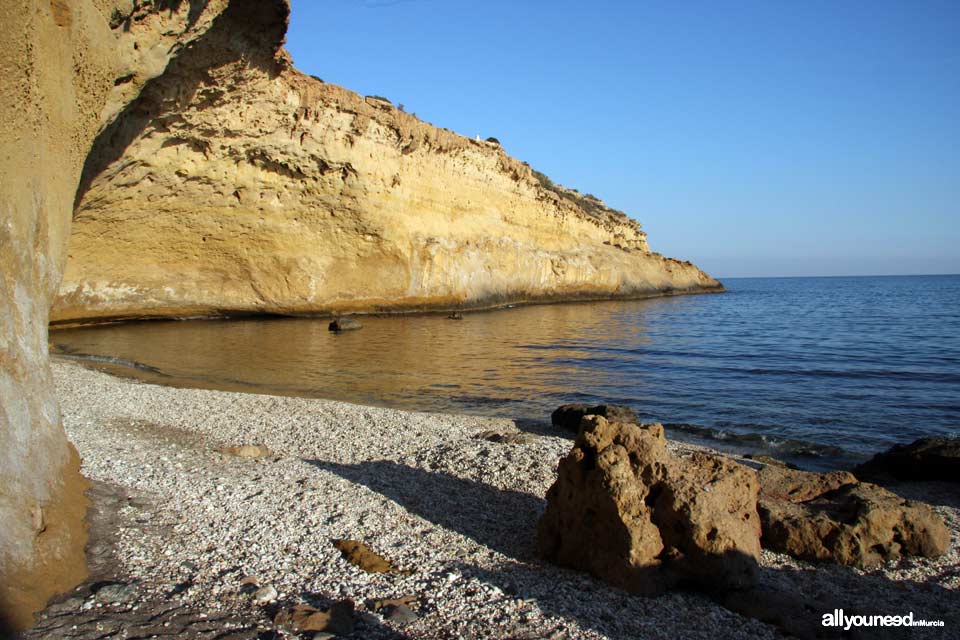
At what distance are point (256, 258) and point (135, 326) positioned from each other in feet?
16.3

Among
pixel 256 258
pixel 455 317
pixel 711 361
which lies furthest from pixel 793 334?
pixel 256 258

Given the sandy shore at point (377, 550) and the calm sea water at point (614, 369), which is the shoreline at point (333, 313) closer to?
the calm sea water at point (614, 369)

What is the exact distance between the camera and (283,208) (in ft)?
80.6

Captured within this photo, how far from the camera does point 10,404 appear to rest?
4070 millimetres

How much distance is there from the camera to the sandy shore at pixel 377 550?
11.9 feet

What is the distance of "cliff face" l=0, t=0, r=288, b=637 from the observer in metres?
3.73

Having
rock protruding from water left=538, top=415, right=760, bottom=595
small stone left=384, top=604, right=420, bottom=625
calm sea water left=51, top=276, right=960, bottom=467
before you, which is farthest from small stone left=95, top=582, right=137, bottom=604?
calm sea water left=51, top=276, right=960, bottom=467

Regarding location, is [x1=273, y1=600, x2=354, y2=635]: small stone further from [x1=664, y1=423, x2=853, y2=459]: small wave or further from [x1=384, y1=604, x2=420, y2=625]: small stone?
[x1=664, y1=423, x2=853, y2=459]: small wave

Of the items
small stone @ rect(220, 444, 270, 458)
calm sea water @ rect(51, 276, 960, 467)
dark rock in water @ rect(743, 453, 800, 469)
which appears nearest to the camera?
small stone @ rect(220, 444, 270, 458)

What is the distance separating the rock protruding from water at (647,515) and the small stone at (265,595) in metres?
1.89

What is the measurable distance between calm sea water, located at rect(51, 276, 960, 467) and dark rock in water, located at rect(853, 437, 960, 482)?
81 cm

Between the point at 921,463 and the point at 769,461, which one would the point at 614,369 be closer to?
the point at 769,461

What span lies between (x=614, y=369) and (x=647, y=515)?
11626 millimetres

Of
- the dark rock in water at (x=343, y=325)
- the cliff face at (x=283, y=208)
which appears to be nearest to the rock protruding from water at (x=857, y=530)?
the cliff face at (x=283, y=208)
